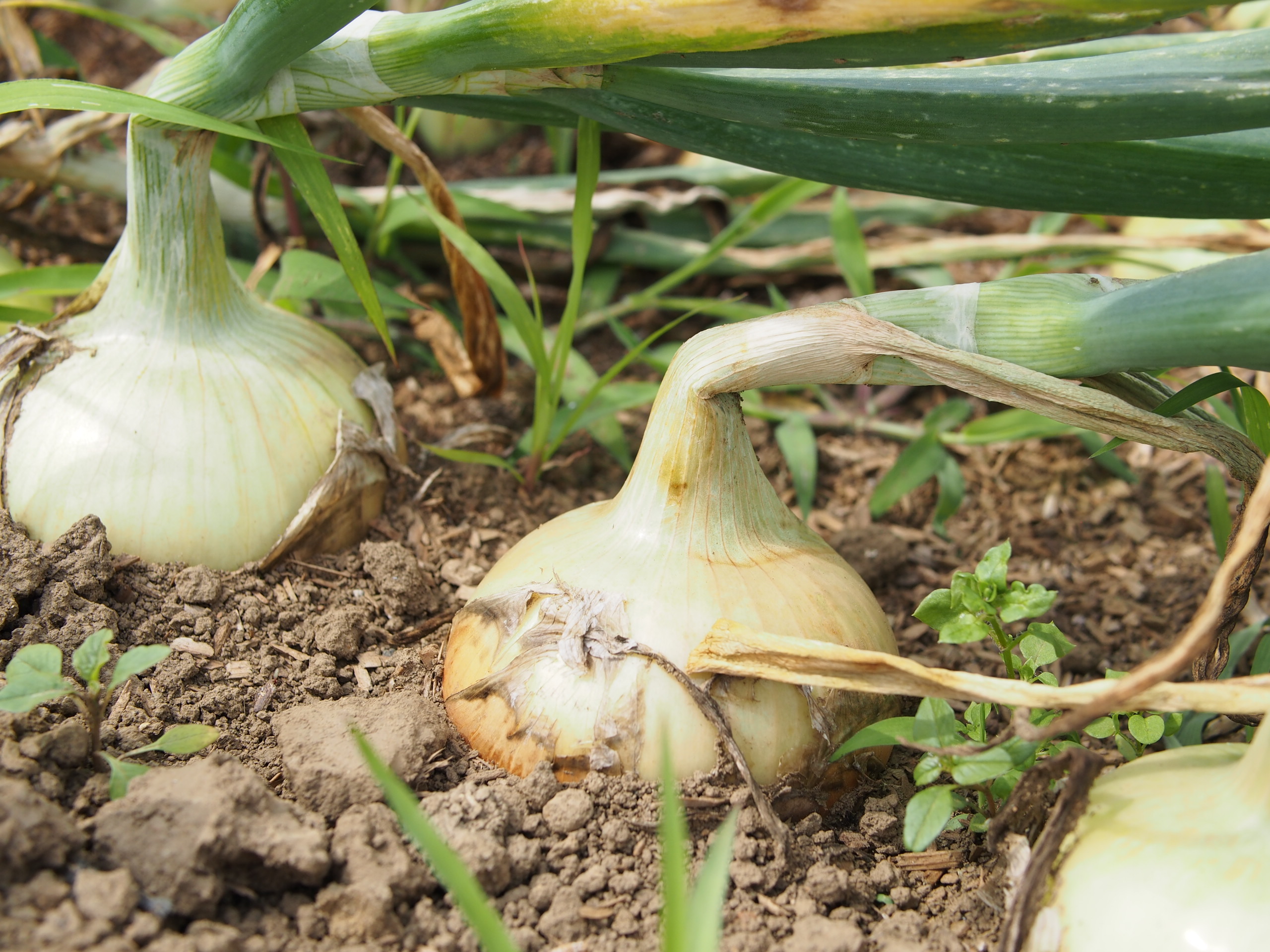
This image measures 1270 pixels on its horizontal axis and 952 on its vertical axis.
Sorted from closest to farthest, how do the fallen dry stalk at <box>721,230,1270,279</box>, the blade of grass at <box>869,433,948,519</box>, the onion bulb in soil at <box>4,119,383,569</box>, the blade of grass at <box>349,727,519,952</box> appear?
the blade of grass at <box>349,727,519,952</box> → the onion bulb in soil at <box>4,119,383,569</box> → the blade of grass at <box>869,433,948,519</box> → the fallen dry stalk at <box>721,230,1270,279</box>

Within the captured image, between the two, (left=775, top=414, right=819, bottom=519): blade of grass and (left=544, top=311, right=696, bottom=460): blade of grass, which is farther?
(left=775, top=414, right=819, bottom=519): blade of grass

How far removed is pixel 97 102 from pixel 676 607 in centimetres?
74

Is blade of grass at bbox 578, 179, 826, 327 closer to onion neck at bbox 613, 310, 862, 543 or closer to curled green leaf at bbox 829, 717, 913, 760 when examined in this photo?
onion neck at bbox 613, 310, 862, 543

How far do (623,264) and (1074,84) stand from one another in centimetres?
130

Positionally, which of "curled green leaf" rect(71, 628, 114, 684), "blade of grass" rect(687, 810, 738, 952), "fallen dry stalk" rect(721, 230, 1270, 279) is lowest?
"blade of grass" rect(687, 810, 738, 952)

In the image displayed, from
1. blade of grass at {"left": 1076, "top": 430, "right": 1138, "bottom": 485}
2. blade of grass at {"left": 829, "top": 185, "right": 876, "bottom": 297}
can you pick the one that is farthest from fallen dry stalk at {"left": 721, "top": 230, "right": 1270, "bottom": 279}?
blade of grass at {"left": 1076, "top": 430, "right": 1138, "bottom": 485}

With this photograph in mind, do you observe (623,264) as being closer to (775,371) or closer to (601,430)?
(601,430)

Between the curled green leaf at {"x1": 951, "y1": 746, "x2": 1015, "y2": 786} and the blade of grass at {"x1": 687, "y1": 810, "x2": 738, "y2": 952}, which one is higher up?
the blade of grass at {"x1": 687, "y1": 810, "x2": 738, "y2": 952}

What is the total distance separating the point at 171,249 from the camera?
1.13m

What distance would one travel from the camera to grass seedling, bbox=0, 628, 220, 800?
2.53 ft

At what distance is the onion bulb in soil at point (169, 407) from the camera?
1067mm

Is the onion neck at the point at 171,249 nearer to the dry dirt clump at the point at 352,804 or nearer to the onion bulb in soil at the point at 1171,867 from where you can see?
the dry dirt clump at the point at 352,804

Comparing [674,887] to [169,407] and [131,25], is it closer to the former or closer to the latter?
[169,407]

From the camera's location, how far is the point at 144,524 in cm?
107
